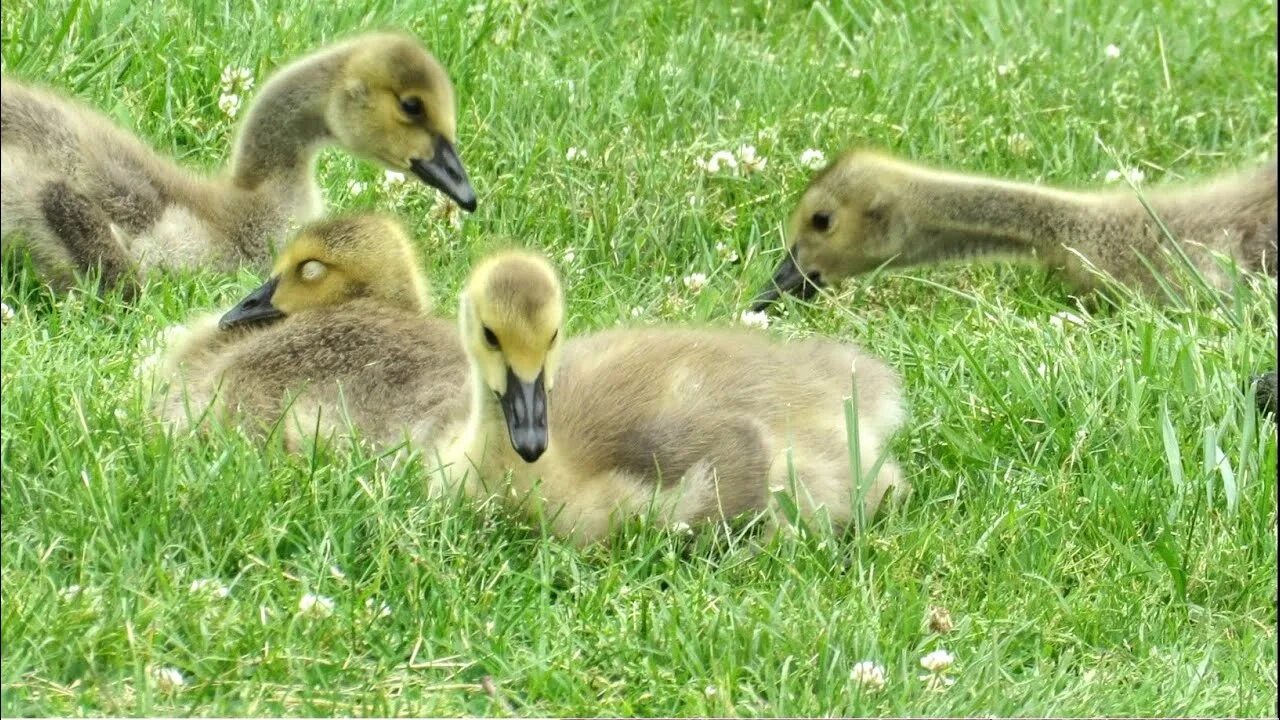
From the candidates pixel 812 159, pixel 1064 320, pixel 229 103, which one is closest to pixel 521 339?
pixel 1064 320

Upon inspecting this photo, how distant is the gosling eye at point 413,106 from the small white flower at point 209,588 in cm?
187

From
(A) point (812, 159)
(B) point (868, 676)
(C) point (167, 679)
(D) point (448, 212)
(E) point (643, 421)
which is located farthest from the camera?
(A) point (812, 159)

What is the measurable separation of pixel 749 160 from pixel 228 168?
1.39 meters

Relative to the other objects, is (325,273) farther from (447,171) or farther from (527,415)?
(527,415)

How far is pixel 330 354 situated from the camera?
4145mm

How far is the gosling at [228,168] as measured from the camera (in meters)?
4.60

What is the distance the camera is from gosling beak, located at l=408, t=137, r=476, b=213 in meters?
4.91

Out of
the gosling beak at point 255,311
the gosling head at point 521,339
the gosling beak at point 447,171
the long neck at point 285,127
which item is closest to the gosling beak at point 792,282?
the gosling beak at point 447,171

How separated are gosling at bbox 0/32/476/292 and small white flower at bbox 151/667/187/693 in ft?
5.53

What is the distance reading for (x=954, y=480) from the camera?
4211 millimetres

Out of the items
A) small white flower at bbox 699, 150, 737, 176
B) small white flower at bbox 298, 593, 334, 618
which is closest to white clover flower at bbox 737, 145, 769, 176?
small white flower at bbox 699, 150, 737, 176

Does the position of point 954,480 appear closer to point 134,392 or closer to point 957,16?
point 134,392

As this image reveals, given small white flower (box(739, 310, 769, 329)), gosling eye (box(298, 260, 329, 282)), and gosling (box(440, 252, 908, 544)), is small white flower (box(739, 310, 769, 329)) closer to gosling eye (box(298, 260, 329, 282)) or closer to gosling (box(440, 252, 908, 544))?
gosling (box(440, 252, 908, 544))

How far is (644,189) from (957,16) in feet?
6.49
